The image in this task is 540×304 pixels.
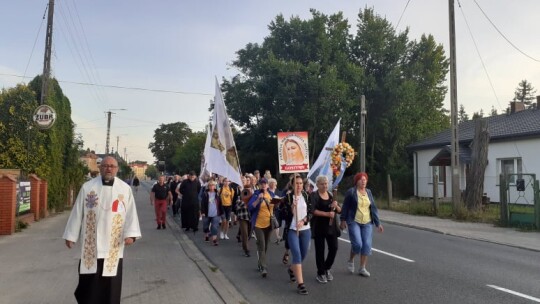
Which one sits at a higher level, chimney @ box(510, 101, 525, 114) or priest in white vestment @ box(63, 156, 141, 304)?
chimney @ box(510, 101, 525, 114)

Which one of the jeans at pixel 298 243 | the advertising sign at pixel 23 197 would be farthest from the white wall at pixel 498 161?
the advertising sign at pixel 23 197

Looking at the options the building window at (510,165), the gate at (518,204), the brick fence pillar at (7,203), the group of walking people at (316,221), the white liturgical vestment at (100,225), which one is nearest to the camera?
the white liturgical vestment at (100,225)

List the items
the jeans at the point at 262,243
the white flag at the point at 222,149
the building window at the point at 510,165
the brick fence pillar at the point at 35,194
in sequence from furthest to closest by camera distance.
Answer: the building window at the point at 510,165 → the brick fence pillar at the point at 35,194 → the white flag at the point at 222,149 → the jeans at the point at 262,243

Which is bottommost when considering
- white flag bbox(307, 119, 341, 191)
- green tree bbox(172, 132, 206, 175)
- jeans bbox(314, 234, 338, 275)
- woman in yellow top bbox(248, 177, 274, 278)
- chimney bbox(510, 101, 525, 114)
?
jeans bbox(314, 234, 338, 275)

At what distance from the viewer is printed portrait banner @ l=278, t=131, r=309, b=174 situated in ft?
27.9

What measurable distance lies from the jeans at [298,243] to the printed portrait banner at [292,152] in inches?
57.3

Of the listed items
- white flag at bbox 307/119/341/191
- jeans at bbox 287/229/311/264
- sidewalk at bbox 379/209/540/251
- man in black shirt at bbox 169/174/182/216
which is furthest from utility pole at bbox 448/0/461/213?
jeans at bbox 287/229/311/264

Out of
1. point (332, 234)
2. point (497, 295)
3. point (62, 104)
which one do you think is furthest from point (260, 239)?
point (62, 104)

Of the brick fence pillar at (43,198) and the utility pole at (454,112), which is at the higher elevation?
the utility pole at (454,112)

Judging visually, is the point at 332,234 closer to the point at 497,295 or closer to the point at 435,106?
the point at 497,295

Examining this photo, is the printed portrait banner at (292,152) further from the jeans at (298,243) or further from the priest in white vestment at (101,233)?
the priest in white vestment at (101,233)

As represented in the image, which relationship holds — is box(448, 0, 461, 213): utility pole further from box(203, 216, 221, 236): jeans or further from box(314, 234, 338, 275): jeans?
box(314, 234, 338, 275): jeans

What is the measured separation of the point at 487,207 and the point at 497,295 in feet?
45.4

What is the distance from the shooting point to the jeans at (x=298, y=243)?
23.0 feet
